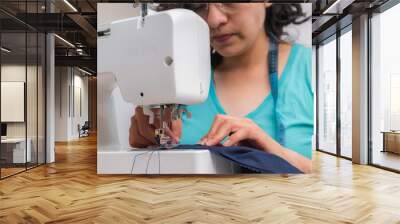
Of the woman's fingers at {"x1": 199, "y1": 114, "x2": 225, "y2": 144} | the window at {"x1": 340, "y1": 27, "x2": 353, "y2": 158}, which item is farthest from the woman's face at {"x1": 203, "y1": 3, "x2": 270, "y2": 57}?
the window at {"x1": 340, "y1": 27, "x2": 353, "y2": 158}

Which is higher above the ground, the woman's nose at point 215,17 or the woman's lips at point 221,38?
the woman's nose at point 215,17

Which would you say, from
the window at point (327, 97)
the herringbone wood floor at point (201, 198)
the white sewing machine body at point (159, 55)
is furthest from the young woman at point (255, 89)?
the window at point (327, 97)

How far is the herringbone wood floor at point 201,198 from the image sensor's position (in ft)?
9.24

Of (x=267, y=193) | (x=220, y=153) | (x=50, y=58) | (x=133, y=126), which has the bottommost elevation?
(x=267, y=193)

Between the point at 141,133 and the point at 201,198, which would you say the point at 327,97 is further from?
the point at 201,198

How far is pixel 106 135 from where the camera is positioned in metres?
4.23

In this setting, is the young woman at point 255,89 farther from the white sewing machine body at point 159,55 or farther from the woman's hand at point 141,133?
the white sewing machine body at point 159,55

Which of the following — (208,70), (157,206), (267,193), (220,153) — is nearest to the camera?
(208,70)

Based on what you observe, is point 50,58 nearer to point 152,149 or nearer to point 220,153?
point 152,149

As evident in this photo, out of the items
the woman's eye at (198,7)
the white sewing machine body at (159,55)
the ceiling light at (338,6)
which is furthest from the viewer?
the ceiling light at (338,6)

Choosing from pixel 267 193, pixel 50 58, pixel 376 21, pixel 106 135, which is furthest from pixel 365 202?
pixel 50 58

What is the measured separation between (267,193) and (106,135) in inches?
73.3

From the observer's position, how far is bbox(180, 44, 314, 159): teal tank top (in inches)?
175

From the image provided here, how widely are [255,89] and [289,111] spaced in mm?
504
